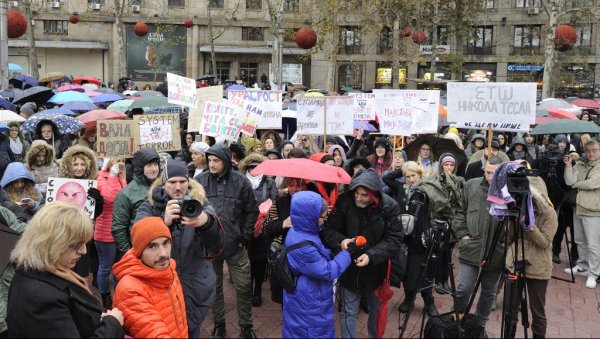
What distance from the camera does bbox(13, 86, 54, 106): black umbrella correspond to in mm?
14047

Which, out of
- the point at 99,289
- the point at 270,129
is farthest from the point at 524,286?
the point at 270,129

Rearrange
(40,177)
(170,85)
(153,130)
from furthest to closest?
(170,85), (153,130), (40,177)

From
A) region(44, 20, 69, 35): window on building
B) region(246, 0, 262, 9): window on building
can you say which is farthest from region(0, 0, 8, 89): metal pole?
region(44, 20, 69, 35): window on building

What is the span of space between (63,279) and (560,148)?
847 cm

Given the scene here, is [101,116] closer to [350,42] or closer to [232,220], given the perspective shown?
[232,220]

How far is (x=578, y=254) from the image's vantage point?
8.06 metres

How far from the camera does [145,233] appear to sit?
3.42 m

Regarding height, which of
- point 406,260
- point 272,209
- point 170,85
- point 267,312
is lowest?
point 267,312

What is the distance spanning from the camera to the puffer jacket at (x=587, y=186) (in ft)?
23.7

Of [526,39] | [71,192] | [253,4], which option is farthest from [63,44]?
[71,192]

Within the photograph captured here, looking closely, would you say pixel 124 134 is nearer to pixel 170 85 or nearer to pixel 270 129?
pixel 170 85

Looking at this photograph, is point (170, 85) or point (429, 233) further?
point (170, 85)

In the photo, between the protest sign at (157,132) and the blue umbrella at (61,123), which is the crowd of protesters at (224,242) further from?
the blue umbrella at (61,123)

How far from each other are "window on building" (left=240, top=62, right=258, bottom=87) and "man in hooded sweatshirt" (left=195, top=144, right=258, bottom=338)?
1544 inches
